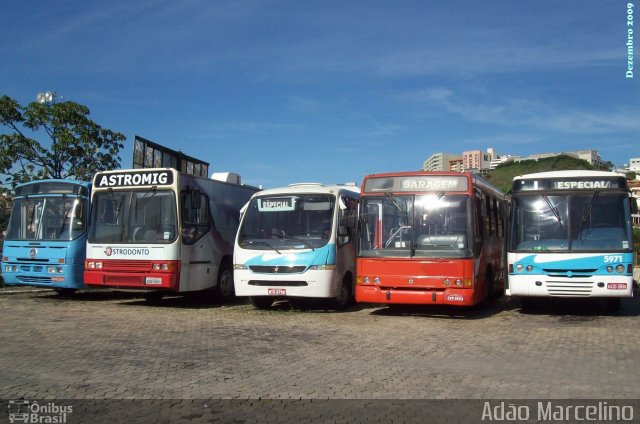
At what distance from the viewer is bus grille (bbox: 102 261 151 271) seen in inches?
519

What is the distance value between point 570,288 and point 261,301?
664 centimetres

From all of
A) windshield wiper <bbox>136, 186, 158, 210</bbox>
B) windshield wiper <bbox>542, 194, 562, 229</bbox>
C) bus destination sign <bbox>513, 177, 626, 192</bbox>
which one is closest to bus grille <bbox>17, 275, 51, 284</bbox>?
windshield wiper <bbox>136, 186, 158, 210</bbox>

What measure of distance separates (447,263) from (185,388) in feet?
21.1

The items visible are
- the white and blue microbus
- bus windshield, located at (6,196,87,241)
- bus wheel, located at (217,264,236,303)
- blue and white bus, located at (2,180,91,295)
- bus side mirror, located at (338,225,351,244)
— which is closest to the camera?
the white and blue microbus

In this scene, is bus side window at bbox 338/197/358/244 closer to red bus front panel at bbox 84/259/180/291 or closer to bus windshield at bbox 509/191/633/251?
bus windshield at bbox 509/191/633/251

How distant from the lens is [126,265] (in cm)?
1330

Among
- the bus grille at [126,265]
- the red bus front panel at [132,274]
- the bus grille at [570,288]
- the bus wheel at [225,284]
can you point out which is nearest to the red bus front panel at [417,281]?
the bus grille at [570,288]

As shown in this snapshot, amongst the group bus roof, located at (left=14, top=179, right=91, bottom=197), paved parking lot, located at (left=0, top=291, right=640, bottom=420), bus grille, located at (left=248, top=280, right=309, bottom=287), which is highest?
bus roof, located at (left=14, top=179, right=91, bottom=197)

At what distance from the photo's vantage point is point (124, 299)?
15.8m

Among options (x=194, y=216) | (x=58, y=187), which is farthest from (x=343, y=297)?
(x=58, y=187)

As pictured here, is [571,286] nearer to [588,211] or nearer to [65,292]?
[588,211]

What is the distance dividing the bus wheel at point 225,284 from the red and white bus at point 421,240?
445 cm

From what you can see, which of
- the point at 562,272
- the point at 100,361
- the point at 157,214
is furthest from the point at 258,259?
the point at 562,272

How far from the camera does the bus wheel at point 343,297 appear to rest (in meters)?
13.4
